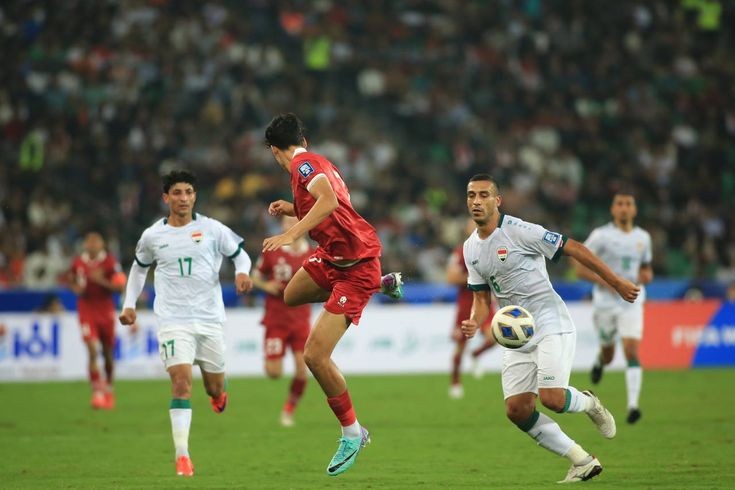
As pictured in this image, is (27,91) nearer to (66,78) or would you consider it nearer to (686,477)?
(66,78)

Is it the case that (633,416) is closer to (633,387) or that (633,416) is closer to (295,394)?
(633,387)

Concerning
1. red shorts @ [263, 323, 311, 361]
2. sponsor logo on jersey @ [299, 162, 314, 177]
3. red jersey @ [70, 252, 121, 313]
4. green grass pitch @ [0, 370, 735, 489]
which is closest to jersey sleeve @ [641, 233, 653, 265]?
green grass pitch @ [0, 370, 735, 489]

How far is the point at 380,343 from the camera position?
23516mm

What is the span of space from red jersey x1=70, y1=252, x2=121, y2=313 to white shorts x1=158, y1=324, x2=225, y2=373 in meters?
7.25

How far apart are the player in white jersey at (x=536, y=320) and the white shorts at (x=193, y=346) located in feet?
9.22

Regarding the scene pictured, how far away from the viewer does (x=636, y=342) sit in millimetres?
15086

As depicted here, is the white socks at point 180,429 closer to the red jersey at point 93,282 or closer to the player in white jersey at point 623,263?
the player in white jersey at point 623,263

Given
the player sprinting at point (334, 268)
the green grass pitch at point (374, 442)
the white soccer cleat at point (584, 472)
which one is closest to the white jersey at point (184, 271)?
the green grass pitch at point (374, 442)

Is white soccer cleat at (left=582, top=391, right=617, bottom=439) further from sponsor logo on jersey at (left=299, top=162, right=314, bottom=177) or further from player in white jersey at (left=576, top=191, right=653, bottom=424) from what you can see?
player in white jersey at (left=576, top=191, right=653, bottom=424)

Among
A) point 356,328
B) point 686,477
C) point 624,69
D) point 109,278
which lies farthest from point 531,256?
point 624,69

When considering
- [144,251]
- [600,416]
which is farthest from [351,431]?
[144,251]

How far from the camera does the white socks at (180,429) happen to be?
412 inches

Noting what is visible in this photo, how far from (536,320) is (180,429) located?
3.41 meters

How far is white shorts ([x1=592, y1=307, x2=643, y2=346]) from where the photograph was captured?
1507 centimetres
